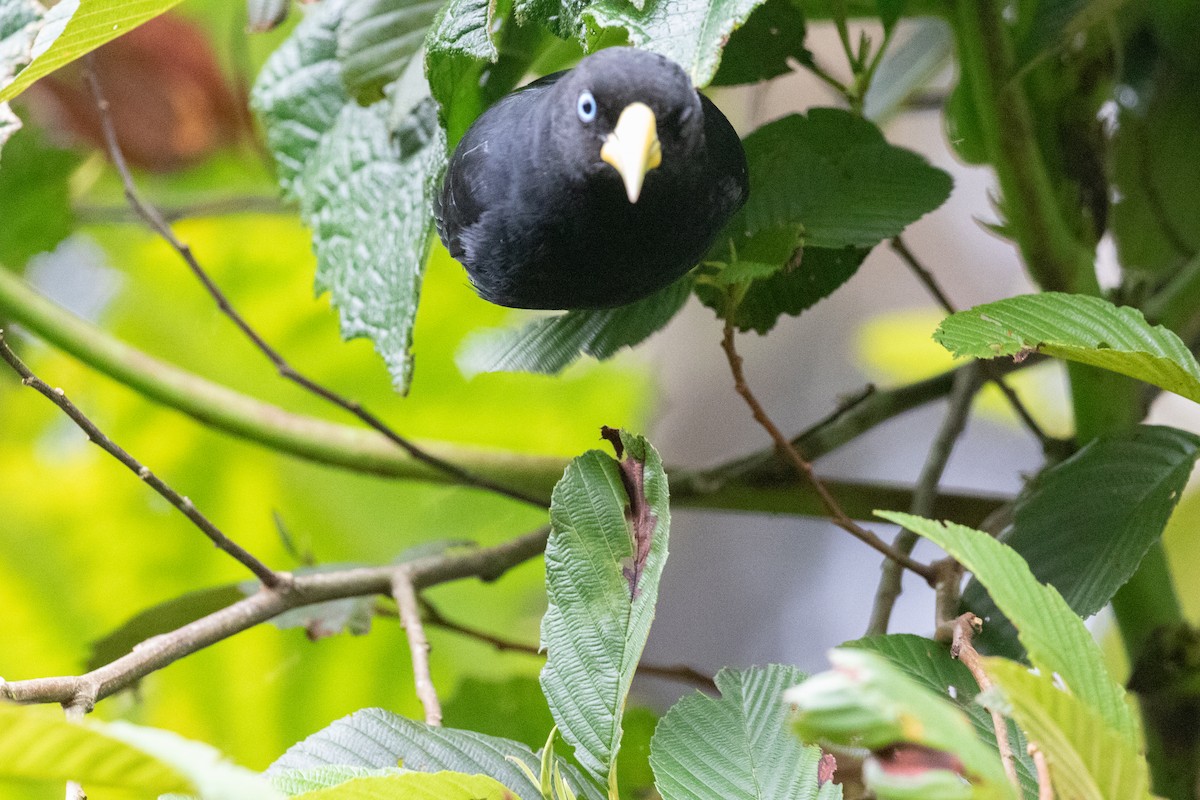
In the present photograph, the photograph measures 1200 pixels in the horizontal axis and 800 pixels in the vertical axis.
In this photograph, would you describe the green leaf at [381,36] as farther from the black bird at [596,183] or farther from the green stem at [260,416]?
the green stem at [260,416]

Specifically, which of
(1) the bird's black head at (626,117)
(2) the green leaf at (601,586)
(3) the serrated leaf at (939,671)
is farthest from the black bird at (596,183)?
(3) the serrated leaf at (939,671)

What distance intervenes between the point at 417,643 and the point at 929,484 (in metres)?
0.37

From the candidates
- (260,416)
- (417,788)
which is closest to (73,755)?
(417,788)

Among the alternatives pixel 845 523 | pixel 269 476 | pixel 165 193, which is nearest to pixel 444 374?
pixel 269 476

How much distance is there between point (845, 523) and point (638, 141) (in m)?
0.24

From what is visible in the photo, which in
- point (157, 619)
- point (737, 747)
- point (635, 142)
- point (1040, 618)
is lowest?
point (157, 619)

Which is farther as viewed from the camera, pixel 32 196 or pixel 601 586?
pixel 32 196

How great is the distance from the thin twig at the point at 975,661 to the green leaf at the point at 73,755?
275mm

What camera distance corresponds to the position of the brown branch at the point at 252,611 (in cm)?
42

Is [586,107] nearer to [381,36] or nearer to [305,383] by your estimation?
[381,36]

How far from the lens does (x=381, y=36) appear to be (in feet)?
1.90

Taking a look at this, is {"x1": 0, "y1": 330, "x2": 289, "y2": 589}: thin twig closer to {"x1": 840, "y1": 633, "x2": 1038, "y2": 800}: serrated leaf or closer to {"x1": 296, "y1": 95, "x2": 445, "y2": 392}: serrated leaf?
{"x1": 296, "y1": 95, "x2": 445, "y2": 392}: serrated leaf

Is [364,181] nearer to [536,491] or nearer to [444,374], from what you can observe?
[536,491]

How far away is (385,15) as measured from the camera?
1.90 ft
